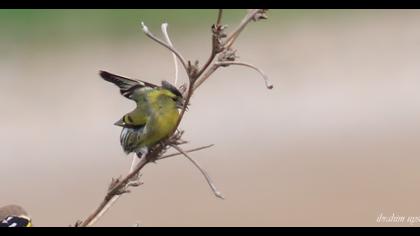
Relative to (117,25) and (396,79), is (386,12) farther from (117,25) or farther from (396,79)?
(117,25)

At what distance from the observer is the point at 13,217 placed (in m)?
1.53

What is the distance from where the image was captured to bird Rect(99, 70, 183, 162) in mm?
1424

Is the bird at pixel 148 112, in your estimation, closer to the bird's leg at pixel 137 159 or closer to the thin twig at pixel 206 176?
the bird's leg at pixel 137 159

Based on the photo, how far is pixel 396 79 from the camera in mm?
6770

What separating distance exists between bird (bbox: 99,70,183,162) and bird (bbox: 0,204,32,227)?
0.64 ft

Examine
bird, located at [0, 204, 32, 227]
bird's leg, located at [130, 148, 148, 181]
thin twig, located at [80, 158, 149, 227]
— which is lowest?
bird, located at [0, 204, 32, 227]

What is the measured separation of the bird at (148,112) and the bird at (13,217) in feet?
0.64

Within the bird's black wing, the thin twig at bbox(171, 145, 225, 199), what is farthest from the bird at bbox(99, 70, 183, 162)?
the thin twig at bbox(171, 145, 225, 199)

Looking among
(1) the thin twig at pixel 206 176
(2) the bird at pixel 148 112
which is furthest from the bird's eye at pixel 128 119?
(1) the thin twig at pixel 206 176

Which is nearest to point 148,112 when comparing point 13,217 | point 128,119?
point 128,119

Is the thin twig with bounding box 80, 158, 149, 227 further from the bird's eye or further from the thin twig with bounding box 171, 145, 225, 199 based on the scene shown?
the bird's eye

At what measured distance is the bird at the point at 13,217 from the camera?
1.50 m

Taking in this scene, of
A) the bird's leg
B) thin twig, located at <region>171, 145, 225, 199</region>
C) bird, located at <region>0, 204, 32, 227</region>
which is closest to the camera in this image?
thin twig, located at <region>171, 145, 225, 199</region>
